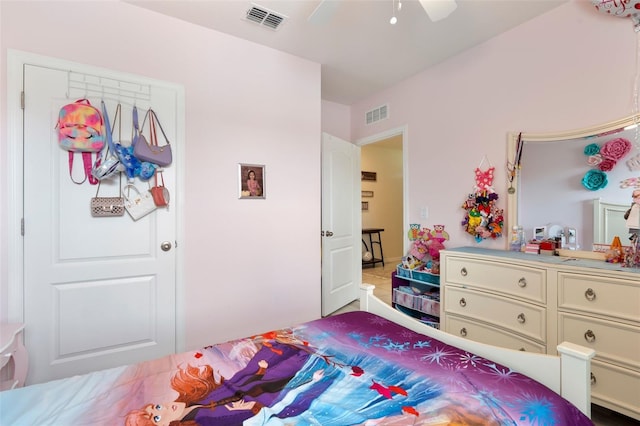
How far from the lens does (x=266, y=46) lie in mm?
2662

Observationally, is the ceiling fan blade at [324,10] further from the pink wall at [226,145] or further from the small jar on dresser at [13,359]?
the small jar on dresser at [13,359]

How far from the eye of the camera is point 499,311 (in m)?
2.10

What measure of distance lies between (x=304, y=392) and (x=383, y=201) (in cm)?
562

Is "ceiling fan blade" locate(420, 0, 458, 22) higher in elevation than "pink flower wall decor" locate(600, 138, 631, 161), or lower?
higher

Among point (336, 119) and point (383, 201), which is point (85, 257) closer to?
point (336, 119)

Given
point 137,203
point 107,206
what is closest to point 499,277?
point 137,203

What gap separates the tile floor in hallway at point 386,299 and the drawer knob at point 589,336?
0.46m

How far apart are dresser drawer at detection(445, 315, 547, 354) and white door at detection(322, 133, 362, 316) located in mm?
1347

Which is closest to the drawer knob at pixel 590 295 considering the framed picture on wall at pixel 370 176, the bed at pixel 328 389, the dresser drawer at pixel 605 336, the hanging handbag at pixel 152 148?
the dresser drawer at pixel 605 336

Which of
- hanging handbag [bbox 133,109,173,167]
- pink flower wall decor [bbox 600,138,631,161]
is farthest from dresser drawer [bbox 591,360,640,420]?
hanging handbag [bbox 133,109,173,167]

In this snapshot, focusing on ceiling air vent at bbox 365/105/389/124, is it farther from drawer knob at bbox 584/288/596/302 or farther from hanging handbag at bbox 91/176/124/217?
hanging handbag at bbox 91/176/124/217

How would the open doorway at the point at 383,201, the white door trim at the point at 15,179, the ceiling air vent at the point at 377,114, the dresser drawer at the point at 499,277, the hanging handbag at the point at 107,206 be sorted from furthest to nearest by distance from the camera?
1. the open doorway at the point at 383,201
2. the ceiling air vent at the point at 377,114
3. the hanging handbag at the point at 107,206
4. the dresser drawer at the point at 499,277
5. the white door trim at the point at 15,179

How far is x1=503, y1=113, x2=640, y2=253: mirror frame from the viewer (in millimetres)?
1898

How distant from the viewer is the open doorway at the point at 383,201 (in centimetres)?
600
